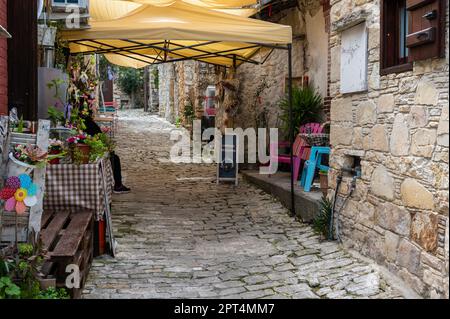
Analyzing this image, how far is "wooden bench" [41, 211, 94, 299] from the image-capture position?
135 inches

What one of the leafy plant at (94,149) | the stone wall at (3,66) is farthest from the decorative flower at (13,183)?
the leafy plant at (94,149)

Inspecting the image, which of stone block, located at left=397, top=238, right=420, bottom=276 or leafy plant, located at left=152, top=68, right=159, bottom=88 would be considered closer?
stone block, located at left=397, top=238, right=420, bottom=276

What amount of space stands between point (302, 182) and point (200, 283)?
335 cm

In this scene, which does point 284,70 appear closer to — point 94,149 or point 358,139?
point 358,139

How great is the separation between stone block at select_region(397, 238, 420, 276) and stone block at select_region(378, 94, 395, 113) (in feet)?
3.41

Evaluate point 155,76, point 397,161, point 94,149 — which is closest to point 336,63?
point 397,161

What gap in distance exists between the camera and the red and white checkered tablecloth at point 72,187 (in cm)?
479

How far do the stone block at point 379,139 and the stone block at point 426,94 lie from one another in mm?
584

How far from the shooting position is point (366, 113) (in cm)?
480

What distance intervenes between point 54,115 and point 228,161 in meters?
4.24

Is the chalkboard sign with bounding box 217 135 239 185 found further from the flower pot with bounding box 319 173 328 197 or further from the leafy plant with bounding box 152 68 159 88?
the leafy plant with bounding box 152 68 159 88

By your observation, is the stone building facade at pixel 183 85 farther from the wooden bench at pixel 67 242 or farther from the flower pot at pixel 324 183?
the wooden bench at pixel 67 242

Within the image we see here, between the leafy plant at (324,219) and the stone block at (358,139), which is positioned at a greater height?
the stone block at (358,139)

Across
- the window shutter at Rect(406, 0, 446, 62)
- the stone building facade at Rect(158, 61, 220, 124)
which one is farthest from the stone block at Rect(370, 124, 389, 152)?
the stone building facade at Rect(158, 61, 220, 124)
